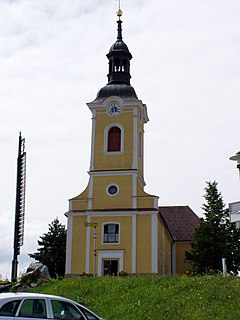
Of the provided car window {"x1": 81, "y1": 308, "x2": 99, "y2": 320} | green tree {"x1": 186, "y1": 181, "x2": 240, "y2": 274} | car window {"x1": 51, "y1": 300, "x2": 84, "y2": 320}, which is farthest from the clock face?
car window {"x1": 51, "y1": 300, "x2": 84, "y2": 320}

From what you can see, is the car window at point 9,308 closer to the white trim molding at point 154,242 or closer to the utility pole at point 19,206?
the utility pole at point 19,206

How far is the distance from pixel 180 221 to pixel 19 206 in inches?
1144

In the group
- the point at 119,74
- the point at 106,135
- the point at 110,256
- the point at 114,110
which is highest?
the point at 119,74

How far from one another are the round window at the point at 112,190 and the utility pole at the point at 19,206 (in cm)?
904

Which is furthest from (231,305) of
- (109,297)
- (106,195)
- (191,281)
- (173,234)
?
(173,234)

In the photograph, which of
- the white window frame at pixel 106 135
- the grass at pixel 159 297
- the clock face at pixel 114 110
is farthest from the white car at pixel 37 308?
the clock face at pixel 114 110

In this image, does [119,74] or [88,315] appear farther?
[119,74]

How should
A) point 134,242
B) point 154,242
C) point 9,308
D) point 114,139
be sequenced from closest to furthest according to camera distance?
point 9,308 → point 154,242 → point 134,242 → point 114,139

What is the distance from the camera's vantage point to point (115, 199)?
40.5 meters

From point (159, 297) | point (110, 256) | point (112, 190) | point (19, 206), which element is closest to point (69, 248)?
point (110, 256)

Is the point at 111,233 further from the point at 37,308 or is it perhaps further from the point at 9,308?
the point at 9,308

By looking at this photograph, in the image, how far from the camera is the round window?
133 feet

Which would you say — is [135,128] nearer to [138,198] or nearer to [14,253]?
[138,198]

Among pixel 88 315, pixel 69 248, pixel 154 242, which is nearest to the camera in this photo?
pixel 88 315
